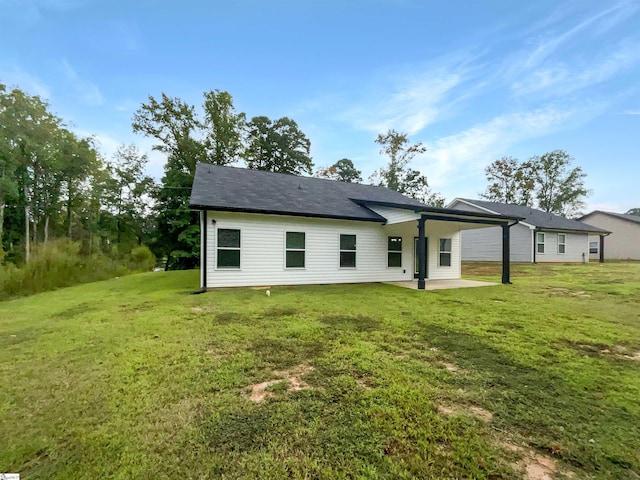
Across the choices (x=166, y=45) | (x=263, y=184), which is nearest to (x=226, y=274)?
(x=263, y=184)

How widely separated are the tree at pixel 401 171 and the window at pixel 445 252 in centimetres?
1924

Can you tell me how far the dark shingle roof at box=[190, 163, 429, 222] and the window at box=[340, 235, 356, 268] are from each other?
2.68 feet

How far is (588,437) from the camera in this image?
1.95 meters

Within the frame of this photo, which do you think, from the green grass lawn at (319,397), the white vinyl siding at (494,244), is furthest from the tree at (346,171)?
the green grass lawn at (319,397)

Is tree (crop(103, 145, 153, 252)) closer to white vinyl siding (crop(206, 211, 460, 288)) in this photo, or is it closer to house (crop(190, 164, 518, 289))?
house (crop(190, 164, 518, 289))

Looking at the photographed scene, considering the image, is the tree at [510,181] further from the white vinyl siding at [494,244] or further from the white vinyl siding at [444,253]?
the white vinyl siding at [444,253]

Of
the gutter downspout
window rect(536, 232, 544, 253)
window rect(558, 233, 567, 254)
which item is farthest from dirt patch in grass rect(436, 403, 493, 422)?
window rect(558, 233, 567, 254)

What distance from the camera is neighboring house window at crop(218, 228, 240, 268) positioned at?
8.68 meters

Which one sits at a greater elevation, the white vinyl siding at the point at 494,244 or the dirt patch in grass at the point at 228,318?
the white vinyl siding at the point at 494,244

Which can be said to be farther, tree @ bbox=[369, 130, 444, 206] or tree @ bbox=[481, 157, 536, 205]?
tree @ bbox=[481, 157, 536, 205]

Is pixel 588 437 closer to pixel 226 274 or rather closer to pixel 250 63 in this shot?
pixel 226 274

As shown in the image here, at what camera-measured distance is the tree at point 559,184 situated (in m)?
34.8

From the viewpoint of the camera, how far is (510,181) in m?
33.8

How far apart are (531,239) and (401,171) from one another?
14698 millimetres
